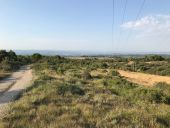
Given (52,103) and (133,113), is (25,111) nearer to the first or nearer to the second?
(52,103)

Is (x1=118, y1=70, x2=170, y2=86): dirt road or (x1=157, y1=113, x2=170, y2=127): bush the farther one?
(x1=118, y1=70, x2=170, y2=86): dirt road

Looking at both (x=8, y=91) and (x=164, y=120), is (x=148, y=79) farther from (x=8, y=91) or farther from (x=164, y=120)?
(x=164, y=120)

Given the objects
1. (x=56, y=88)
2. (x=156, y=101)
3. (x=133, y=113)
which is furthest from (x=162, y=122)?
(x=56, y=88)

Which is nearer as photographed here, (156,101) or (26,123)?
(26,123)

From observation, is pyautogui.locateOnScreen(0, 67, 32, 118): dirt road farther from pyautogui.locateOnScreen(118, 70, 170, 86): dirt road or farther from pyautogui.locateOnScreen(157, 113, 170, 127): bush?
pyautogui.locateOnScreen(118, 70, 170, 86): dirt road

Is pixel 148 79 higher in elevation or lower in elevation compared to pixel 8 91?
lower

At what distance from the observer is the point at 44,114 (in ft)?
32.4

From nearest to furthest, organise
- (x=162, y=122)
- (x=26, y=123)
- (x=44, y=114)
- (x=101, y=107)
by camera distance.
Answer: (x=26, y=123)
(x=162, y=122)
(x=44, y=114)
(x=101, y=107)

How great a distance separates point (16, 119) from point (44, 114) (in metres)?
1.05

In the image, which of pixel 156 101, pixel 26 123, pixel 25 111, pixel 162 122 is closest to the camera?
pixel 26 123

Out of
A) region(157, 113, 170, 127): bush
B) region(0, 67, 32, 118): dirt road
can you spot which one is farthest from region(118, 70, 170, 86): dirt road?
region(157, 113, 170, 127): bush

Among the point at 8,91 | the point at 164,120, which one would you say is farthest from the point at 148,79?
the point at 164,120

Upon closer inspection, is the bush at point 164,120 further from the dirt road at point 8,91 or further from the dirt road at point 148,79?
the dirt road at point 148,79

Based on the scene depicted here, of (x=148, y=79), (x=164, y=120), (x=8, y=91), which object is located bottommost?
(x=148, y=79)
